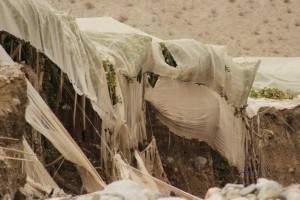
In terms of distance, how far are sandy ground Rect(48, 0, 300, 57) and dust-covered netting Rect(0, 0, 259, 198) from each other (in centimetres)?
2266

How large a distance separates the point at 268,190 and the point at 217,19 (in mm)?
35910

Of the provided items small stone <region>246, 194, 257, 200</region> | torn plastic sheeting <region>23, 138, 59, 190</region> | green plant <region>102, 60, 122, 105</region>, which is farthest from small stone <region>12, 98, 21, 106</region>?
green plant <region>102, 60, 122, 105</region>

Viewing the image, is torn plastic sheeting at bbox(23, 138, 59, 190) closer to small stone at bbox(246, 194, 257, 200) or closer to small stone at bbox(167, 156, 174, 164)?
small stone at bbox(246, 194, 257, 200)

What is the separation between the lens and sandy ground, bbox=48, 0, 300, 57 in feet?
134

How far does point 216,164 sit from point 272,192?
10.5m

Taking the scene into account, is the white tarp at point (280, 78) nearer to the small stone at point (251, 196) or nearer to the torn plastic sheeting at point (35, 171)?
the torn plastic sheeting at point (35, 171)

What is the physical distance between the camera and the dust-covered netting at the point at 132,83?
11440 millimetres

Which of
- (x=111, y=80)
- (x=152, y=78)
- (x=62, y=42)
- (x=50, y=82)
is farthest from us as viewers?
(x=152, y=78)

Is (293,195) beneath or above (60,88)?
above

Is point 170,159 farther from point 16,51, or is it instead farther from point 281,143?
point 16,51

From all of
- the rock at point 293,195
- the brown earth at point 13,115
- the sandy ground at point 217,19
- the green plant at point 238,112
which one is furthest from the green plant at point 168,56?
the sandy ground at point 217,19

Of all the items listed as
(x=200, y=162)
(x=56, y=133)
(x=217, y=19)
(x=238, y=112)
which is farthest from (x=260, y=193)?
(x=217, y=19)

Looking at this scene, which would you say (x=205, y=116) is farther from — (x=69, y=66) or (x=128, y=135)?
(x=69, y=66)

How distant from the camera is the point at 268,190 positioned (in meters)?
6.99
